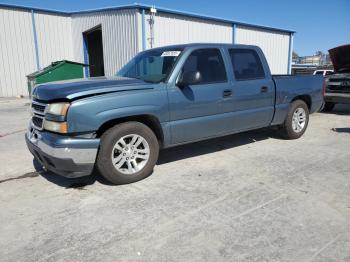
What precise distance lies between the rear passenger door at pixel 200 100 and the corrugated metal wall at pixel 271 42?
13.1m

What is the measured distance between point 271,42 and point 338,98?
35.1ft

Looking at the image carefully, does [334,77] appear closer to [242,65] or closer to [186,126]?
[242,65]

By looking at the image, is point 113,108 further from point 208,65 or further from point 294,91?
point 294,91

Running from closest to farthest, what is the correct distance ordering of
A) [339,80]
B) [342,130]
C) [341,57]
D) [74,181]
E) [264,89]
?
[74,181] → [264,89] → [342,130] → [339,80] → [341,57]

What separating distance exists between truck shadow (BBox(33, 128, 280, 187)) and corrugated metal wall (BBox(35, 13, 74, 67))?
14.4 m

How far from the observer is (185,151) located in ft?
18.9

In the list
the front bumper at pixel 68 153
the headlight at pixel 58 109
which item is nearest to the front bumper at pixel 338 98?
the front bumper at pixel 68 153

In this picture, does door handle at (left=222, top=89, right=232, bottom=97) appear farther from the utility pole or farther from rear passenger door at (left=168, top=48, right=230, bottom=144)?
the utility pole

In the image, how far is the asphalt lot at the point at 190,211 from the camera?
2.74 meters

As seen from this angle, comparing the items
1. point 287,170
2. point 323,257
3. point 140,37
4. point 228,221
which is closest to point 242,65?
point 287,170

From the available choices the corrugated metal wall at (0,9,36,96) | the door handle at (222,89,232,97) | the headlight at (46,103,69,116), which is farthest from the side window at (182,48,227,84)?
the corrugated metal wall at (0,9,36,96)

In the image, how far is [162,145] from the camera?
4.56m

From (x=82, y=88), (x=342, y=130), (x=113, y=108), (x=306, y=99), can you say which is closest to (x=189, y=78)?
(x=113, y=108)

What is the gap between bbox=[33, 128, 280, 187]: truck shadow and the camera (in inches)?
→ 170
